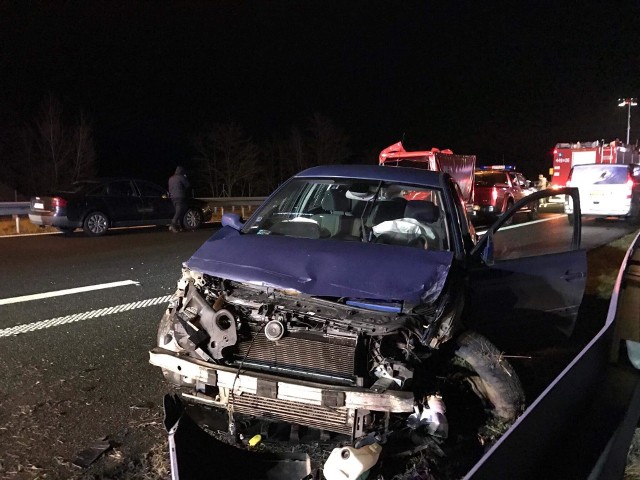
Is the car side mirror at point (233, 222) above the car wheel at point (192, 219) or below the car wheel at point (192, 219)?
above

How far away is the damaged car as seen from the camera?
3.02 m

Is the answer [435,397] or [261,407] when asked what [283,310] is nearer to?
[261,407]

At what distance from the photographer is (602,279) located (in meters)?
8.43

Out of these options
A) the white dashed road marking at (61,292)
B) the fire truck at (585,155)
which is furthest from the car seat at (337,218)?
the fire truck at (585,155)

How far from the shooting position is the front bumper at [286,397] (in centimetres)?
291

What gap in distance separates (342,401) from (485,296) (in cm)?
184

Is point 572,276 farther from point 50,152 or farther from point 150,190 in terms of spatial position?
point 50,152

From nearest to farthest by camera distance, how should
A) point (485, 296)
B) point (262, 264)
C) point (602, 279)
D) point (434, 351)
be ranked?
point (434, 351) < point (262, 264) < point (485, 296) < point (602, 279)

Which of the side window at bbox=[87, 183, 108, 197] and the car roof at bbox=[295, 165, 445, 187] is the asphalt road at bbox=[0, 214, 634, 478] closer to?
the car roof at bbox=[295, 165, 445, 187]

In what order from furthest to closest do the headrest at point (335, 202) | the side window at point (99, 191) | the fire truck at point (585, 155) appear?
the fire truck at point (585, 155), the side window at point (99, 191), the headrest at point (335, 202)

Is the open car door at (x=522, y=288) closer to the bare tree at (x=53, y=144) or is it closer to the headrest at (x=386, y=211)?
the headrest at (x=386, y=211)

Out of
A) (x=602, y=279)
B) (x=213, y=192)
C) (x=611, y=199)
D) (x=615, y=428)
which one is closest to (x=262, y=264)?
(x=615, y=428)

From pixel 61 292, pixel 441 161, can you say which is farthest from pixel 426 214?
pixel 441 161

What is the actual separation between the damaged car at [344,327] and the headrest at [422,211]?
18cm
